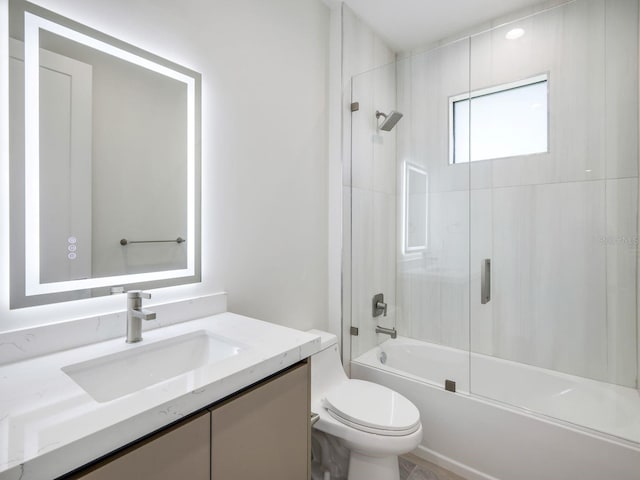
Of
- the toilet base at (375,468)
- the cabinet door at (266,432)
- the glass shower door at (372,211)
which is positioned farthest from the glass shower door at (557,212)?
the cabinet door at (266,432)

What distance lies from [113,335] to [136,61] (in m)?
0.95

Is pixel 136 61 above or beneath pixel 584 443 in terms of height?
above

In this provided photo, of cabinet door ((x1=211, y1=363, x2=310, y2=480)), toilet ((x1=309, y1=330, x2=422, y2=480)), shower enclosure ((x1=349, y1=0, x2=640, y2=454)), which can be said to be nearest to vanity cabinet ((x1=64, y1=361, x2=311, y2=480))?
cabinet door ((x1=211, y1=363, x2=310, y2=480))

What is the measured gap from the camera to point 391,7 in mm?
2129

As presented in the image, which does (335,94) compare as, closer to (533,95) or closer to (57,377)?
(533,95)

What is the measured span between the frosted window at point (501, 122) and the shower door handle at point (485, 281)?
69 centimetres

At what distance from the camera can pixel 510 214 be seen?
7.02 ft

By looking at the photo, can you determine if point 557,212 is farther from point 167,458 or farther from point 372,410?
point 167,458

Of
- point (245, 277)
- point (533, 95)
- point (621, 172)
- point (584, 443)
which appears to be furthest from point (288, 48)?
point (584, 443)

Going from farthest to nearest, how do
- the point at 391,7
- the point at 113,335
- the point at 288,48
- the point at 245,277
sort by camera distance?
1. the point at 391,7
2. the point at 288,48
3. the point at 245,277
4. the point at 113,335

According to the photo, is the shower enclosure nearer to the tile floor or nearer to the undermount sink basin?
the tile floor

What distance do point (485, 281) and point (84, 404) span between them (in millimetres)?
2114

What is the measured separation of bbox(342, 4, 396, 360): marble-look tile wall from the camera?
2148 mm

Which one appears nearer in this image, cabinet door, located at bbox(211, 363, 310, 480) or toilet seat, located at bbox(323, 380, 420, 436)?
cabinet door, located at bbox(211, 363, 310, 480)
